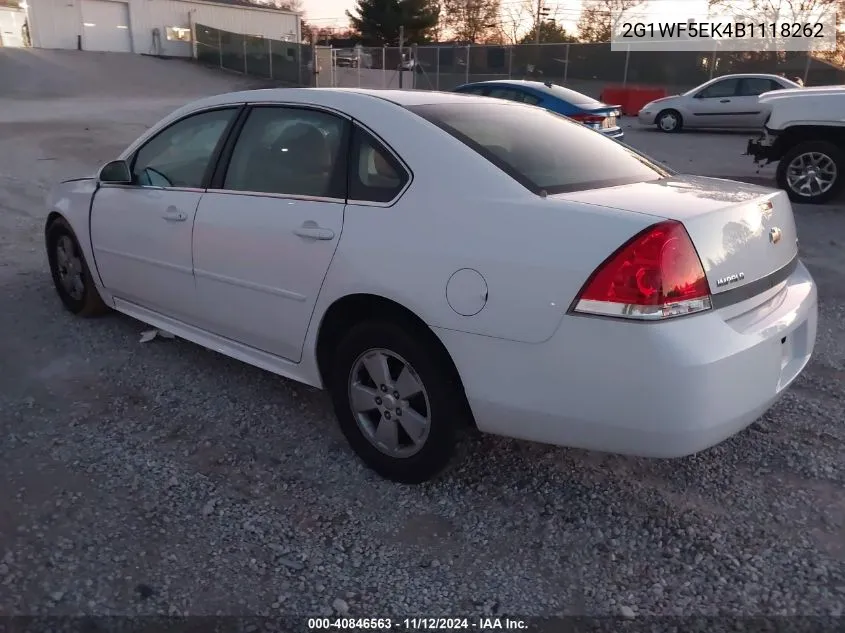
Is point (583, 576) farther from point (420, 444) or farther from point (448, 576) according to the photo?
point (420, 444)

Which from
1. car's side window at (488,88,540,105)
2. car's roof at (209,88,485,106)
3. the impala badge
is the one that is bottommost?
the impala badge

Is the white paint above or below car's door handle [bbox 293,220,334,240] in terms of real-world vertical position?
below

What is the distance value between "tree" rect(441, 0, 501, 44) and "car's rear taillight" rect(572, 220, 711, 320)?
49948 millimetres

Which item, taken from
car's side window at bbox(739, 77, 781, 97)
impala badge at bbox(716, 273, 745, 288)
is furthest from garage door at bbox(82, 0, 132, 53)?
impala badge at bbox(716, 273, 745, 288)

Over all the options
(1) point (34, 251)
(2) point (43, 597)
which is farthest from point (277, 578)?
(1) point (34, 251)

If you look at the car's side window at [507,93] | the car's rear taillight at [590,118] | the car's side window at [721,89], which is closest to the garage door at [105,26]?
the car's side window at [507,93]

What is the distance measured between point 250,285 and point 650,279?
185 centimetres

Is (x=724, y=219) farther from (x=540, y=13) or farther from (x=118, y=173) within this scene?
(x=540, y=13)

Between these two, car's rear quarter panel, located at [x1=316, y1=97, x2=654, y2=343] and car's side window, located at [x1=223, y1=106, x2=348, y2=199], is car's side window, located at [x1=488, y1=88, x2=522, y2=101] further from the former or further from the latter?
car's rear quarter panel, located at [x1=316, y1=97, x2=654, y2=343]

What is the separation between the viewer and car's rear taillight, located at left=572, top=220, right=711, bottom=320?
2.24 m

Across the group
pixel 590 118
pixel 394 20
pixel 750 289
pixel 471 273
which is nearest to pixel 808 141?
pixel 590 118

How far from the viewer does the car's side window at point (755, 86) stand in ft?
55.9

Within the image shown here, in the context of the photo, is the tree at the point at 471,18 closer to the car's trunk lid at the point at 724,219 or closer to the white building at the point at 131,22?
the white building at the point at 131,22

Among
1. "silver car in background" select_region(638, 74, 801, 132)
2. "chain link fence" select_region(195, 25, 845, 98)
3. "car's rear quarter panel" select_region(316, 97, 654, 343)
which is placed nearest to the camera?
"car's rear quarter panel" select_region(316, 97, 654, 343)
